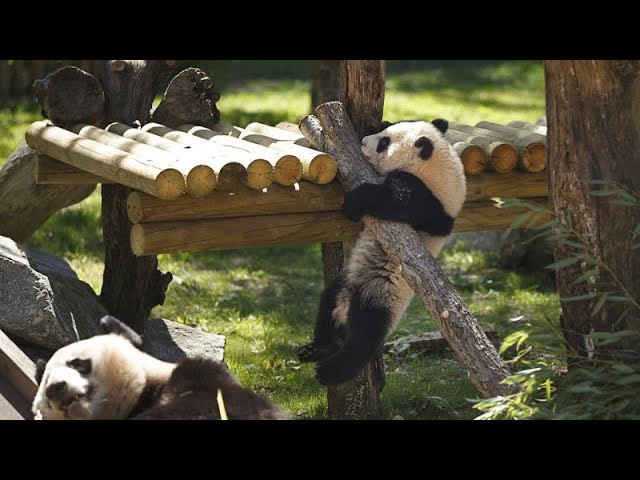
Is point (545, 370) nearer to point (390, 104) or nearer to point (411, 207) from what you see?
point (411, 207)

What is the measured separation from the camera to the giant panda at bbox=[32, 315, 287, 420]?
3.25 metres

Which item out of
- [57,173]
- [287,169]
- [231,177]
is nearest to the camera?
[231,177]

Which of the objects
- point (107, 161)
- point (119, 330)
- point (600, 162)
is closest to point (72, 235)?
point (107, 161)

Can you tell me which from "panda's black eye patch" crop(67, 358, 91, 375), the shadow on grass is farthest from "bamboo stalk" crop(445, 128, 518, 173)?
the shadow on grass

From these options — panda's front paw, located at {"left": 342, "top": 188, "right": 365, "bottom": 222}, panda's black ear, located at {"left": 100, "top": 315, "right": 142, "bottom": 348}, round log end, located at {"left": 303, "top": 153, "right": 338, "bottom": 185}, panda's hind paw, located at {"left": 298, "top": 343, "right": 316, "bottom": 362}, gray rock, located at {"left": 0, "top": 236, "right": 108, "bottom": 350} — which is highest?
round log end, located at {"left": 303, "top": 153, "right": 338, "bottom": 185}

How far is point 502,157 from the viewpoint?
16.5ft

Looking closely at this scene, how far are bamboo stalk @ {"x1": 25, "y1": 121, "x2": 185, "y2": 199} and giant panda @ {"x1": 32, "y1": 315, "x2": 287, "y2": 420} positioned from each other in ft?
2.78

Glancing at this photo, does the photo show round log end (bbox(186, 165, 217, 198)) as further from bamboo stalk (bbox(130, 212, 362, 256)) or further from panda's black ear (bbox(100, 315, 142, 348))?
panda's black ear (bbox(100, 315, 142, 348))

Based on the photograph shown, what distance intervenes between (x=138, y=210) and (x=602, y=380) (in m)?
2.11

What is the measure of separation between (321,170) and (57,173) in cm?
172

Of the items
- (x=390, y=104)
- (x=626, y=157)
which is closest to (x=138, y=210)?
(x=626, y=157)

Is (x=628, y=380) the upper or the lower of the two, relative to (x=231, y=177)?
lower

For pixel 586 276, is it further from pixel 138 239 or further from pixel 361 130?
pixel 138 239
